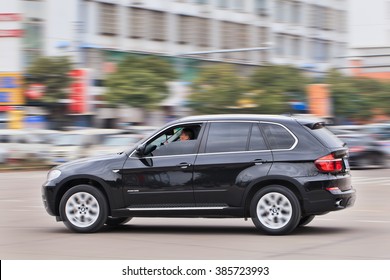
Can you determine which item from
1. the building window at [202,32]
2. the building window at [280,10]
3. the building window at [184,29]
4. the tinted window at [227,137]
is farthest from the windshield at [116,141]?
the building window at [280,10]

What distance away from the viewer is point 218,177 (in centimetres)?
1068

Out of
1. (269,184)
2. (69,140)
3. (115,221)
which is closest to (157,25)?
(69,140)

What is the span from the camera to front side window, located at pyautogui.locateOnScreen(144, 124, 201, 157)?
35.8 feet

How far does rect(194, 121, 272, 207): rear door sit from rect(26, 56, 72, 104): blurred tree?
35585 mm

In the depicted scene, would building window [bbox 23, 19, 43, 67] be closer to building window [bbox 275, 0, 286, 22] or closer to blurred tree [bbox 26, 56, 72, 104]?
blurred tree [bbox 26, 56, 72, 104]

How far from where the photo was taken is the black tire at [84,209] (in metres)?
11.1

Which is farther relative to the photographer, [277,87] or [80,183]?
[277,87]

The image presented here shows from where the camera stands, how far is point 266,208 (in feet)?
34.6

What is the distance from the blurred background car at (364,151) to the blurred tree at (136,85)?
53.9 ft

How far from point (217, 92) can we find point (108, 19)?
11627mm

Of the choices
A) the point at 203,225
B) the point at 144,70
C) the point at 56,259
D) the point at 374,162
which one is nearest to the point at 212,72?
the point at 144,70

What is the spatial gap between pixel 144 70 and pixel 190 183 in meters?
35.4

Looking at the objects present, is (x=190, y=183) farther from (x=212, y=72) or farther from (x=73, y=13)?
(x=73, y=13)

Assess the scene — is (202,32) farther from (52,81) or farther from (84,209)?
(84,209)
